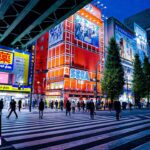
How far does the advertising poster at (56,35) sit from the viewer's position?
44675mm

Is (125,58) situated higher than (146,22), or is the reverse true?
(146,22)

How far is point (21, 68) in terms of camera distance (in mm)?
21453

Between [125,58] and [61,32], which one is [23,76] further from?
[125,58]

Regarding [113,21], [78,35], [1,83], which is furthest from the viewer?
[113,21]

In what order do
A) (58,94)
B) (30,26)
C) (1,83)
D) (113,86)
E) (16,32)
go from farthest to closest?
(58,94), (113,86), (1,83), (16,32), (30,26)

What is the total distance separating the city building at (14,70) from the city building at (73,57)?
1857cm

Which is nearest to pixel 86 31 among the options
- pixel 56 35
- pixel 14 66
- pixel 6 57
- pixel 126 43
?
pixel 56 35

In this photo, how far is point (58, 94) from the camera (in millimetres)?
42562

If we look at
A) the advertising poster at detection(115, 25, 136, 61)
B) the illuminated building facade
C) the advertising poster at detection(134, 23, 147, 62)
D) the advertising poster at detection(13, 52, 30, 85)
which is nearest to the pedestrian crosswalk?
the advertising poster at detection(13, 52, 30, 85)

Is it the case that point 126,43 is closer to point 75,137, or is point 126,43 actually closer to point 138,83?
point 138,83

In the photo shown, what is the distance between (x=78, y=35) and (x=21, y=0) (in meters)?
36.4

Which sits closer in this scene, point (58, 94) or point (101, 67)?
point (58, 94)

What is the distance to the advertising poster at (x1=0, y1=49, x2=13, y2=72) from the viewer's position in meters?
19.7

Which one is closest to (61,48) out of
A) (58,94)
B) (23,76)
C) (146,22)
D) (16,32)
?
(58,94)
